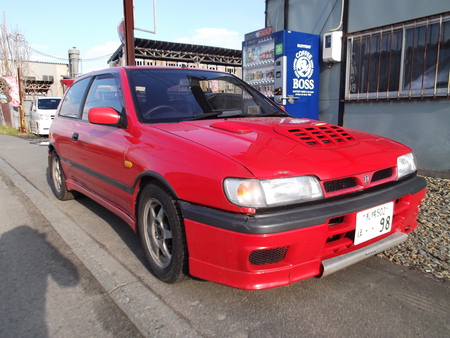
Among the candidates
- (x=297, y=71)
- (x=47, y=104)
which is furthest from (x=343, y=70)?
(x=47, y=104)

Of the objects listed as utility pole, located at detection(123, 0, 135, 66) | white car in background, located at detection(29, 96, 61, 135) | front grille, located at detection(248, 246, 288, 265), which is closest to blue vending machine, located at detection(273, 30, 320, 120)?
utility pole, located at detection(123, 0, 135, 66)

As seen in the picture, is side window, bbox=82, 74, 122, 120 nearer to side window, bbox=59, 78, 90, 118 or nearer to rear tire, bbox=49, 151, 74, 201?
side window, bbox=59, 78, 90, 118

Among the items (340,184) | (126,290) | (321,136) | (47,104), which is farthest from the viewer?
(47,104)

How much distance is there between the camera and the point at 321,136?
240 cm

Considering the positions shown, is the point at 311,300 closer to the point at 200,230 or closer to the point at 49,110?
the point at 200,230

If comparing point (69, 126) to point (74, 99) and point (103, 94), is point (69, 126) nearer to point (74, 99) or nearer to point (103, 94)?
point (74, 99)

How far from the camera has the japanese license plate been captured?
6.74ft

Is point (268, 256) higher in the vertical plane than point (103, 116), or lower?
lower

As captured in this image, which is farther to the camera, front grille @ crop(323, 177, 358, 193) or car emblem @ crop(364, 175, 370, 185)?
car emblem @ crop(364, 175, 370, 185)

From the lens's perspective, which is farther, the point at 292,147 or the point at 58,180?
the point at 58,180

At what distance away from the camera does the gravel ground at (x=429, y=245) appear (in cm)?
262

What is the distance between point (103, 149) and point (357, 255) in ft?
7.28

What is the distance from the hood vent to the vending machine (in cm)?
414

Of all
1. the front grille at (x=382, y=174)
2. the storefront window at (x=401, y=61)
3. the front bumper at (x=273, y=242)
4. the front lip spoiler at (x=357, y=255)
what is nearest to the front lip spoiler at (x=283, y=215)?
the front bumper at (x=273, y=242)
